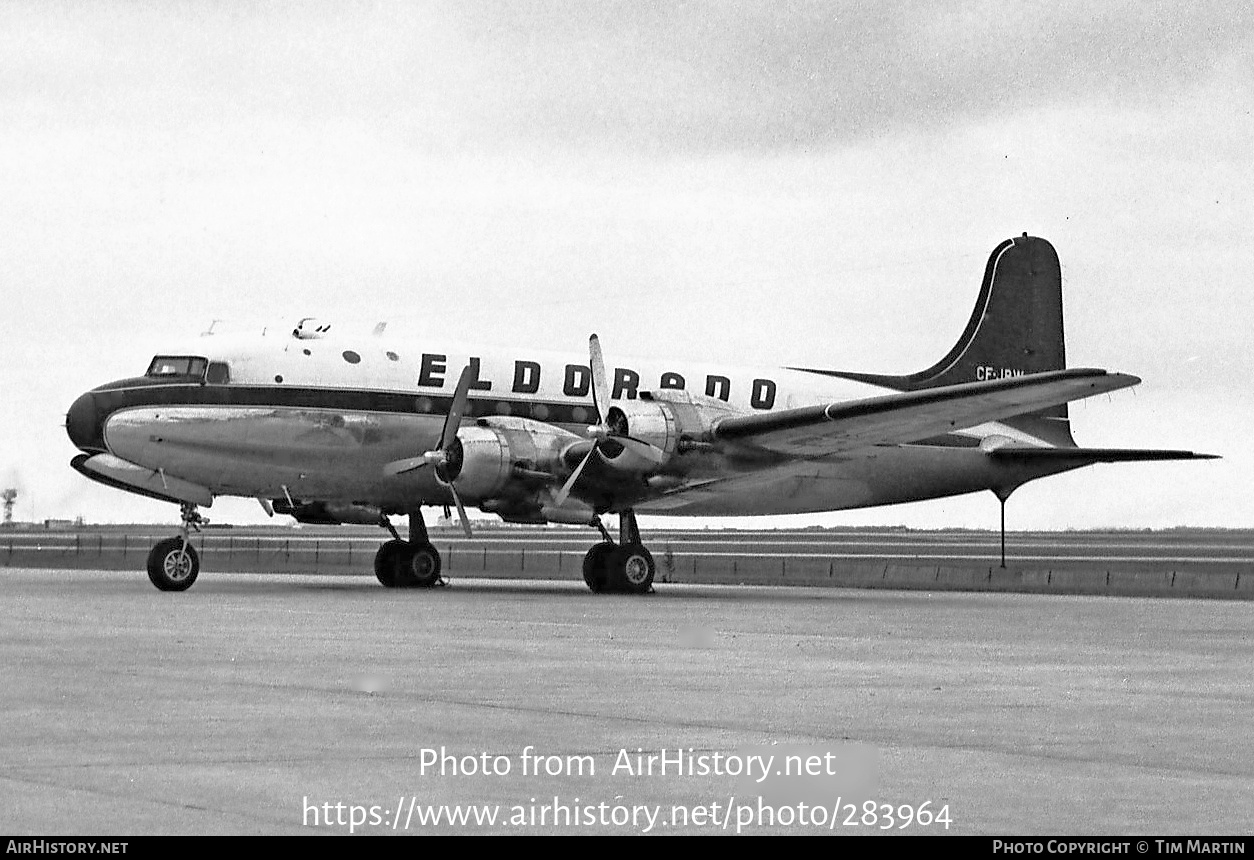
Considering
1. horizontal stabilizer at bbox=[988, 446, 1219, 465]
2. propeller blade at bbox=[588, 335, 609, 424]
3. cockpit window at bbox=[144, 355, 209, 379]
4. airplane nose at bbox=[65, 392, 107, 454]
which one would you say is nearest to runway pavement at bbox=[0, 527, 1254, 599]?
horizontal stabilizer at bbox=[988, 446, 1219, 465]

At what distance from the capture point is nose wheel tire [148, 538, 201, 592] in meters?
28.5

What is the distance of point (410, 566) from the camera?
1308 inches

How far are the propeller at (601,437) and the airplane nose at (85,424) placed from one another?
7.50m

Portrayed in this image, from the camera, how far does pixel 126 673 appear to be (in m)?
13.4

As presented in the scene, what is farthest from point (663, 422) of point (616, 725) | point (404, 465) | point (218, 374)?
point (616, 725)

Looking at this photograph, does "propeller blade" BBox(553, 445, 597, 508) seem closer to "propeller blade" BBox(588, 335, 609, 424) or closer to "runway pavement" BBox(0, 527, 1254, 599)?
"propeller blade" BBox(588, 335, 609, 424)

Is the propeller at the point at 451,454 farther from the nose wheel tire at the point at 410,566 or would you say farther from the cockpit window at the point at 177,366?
the cockpit window at the point at 177,366

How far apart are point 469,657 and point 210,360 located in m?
15.4

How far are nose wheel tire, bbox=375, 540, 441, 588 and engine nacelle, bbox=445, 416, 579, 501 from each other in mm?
3713

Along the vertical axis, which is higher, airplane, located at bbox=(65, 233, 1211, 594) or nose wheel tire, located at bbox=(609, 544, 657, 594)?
airplane, located at bbox=(65, 233, 1211, 594)

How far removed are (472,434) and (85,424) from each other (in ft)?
20.5

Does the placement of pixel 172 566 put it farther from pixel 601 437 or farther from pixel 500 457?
pixel 601 437
